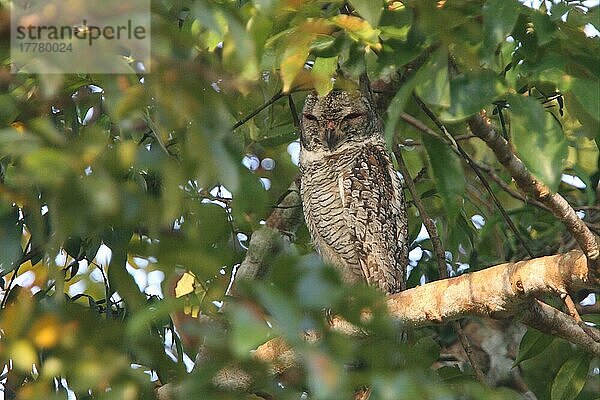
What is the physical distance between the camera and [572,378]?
2428mm

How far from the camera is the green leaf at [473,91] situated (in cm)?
145

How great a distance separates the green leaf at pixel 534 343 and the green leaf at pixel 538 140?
3.39 feet

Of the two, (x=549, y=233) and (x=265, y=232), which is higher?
(x=265, y=232)

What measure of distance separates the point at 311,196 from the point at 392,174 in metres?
0.32

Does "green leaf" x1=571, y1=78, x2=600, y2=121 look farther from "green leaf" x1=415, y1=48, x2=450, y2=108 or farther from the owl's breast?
the owl's breast

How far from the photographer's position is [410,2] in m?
1.60

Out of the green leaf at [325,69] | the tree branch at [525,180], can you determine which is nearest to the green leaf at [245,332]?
the green leaf at [325,69]

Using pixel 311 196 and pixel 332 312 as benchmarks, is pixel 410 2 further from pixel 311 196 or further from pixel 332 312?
pixel 311 196

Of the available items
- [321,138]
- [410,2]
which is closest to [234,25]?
[410,2]

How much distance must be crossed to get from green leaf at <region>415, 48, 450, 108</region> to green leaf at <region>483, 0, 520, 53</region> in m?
0.07

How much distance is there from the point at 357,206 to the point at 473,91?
1818 millimetres

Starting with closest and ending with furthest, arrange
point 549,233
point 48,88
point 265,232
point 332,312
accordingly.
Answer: point 48,88 → point 332,312 → point 265,232 → point 549,233

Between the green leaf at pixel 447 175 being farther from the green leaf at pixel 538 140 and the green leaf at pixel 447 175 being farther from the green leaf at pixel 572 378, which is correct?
the green leaf at pixel 572 378

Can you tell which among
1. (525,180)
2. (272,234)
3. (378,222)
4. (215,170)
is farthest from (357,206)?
(215,170)
